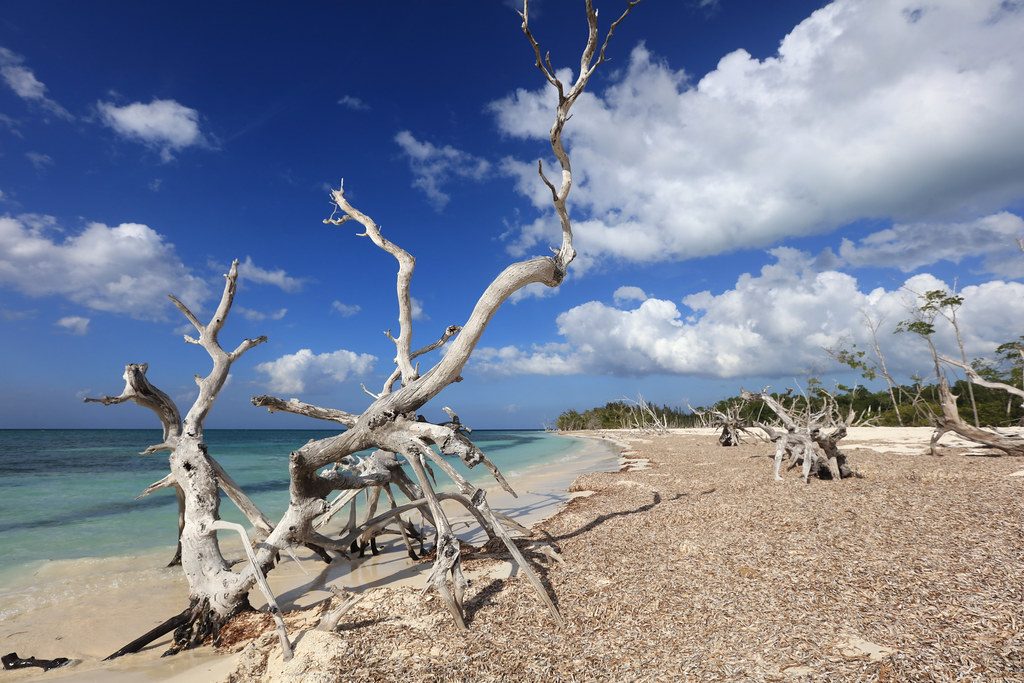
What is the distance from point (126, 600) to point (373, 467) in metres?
4.09

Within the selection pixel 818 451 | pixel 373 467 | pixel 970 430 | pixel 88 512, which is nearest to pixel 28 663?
pixel 373 467

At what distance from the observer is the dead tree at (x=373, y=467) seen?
16.2 feet

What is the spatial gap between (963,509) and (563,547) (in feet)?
17.7

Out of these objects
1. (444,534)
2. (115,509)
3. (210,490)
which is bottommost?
(115,509)

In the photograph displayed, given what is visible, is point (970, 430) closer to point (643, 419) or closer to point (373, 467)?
point (373, 467)

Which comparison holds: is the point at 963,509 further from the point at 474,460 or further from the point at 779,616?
the point at 474,460

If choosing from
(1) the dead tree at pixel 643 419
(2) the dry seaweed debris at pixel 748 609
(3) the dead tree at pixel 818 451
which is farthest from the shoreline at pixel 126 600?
(1) the dead tree at pixel 643 419

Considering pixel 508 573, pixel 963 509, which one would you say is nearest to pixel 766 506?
pixel 963 509

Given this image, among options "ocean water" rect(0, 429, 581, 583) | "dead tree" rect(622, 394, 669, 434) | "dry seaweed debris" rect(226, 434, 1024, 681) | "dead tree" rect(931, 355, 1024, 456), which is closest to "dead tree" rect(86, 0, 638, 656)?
"dry seaweed debris" rect(226, 434, 1024, 681)

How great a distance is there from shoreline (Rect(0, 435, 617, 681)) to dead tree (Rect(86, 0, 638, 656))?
0.45m

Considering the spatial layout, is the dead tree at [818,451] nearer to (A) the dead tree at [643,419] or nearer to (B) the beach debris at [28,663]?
(B) the beach debris at [28,663]

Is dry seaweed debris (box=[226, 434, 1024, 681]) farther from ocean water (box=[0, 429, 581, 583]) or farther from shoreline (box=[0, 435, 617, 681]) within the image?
ocean water (box=[0, 429, 581, 583])

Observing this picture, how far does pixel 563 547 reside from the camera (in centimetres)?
652

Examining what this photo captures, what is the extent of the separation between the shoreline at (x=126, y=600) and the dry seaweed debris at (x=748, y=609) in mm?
1259
